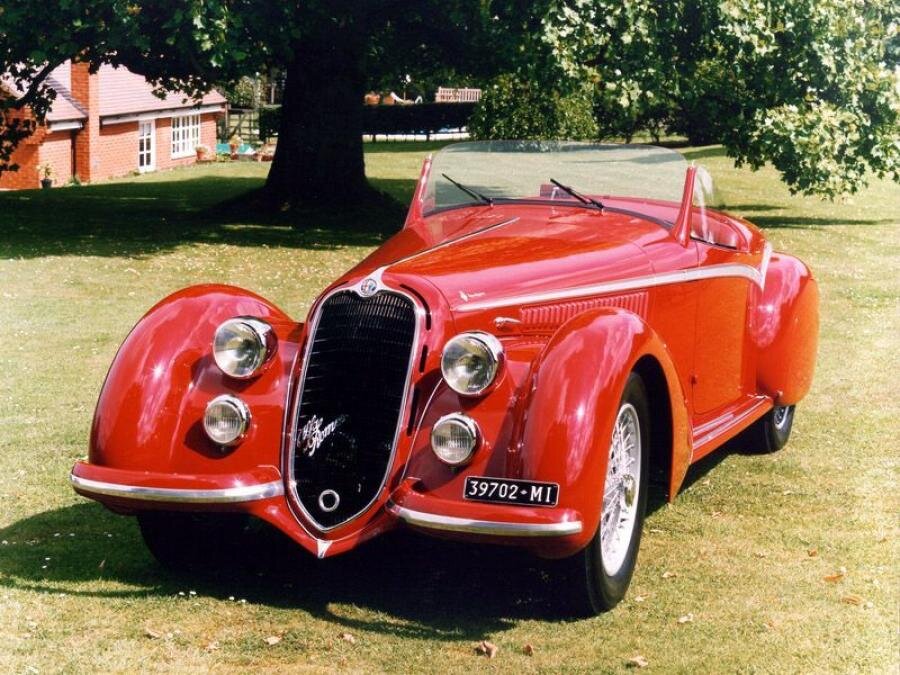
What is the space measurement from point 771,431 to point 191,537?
413 centimetres

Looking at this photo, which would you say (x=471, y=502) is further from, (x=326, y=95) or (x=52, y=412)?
(x=326, y=95)

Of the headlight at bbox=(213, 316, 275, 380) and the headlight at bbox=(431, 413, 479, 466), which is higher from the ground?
the headlight at bbox=(213, 316, 275, 380)

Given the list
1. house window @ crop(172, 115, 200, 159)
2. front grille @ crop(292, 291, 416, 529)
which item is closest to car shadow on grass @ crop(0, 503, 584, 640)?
front grille @ crop(292, 291, 416, 529)

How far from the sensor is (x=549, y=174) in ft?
25.2

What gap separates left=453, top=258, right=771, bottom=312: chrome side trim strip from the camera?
5.98 m

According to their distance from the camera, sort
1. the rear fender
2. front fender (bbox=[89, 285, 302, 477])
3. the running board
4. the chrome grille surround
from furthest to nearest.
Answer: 1. the rear fender
2. the running board
3. front fender (bbox=[89, 285, 302, 477])
4. the chrome grille surround

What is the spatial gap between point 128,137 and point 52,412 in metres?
34.9

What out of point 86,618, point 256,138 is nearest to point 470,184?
point 86,618

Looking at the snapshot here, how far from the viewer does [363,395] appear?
18.5 ft

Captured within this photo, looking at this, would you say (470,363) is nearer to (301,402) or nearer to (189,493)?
(301,402)

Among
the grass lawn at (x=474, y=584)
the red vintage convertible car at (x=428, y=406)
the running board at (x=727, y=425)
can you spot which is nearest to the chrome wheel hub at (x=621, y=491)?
the red vintage convertible car at (x=428, y=406)

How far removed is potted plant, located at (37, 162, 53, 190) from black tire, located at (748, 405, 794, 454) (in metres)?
32.2

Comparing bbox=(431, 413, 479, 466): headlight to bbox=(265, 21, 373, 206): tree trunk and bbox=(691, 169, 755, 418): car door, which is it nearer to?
bbox=(691, 169, 755, 418): car door

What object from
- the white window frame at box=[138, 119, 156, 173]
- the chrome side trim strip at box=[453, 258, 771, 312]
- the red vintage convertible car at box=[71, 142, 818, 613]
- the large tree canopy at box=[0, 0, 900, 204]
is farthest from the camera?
the white window frame at box=[138, 119, 156, 173]
